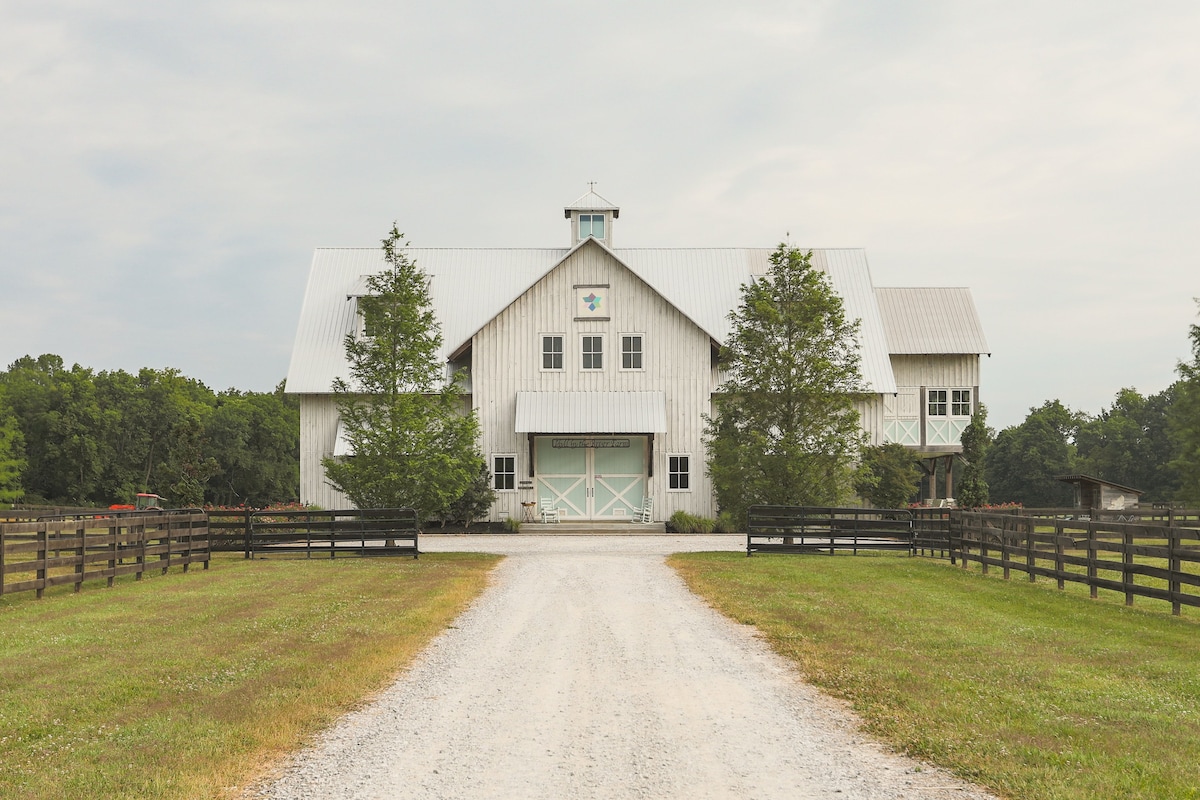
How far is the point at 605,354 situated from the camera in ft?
122

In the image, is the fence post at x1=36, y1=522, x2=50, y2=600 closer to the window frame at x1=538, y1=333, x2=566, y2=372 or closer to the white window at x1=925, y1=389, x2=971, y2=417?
the window frame at x1=538, y1=333, x2=566, y2=372

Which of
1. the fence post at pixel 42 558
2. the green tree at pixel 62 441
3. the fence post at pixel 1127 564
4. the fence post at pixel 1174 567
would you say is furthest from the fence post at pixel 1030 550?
the green tree at pixel 62 441

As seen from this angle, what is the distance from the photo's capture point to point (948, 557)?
24.0 metres

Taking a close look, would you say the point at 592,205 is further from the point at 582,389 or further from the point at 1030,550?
the point at 1030,550

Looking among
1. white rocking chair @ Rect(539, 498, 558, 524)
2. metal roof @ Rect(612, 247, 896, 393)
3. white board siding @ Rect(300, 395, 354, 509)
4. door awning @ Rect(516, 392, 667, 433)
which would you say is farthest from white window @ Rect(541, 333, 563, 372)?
white board siding @ Rect(300, 395, 354, 509)

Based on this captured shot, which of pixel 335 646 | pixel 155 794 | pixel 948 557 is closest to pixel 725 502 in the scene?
pixel 948 557

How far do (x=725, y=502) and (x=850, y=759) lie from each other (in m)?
20.7

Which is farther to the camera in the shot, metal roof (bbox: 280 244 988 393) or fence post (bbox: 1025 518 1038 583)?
metal roof (bbox: 280 244 988 393)

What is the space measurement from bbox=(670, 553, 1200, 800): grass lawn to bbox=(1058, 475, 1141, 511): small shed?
31320mm

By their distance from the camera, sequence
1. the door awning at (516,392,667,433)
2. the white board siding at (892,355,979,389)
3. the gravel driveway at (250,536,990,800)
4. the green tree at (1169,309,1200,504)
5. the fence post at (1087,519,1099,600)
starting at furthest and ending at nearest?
the green tree at (1169,309,1200,504) → the white board siding at (892,355,979,389) → the door awning at (516,392,667,433) → the fence post at (1087,519,1099,600) → the gravel driveway at (250,536,990,800)

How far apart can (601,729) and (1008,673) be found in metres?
4.19

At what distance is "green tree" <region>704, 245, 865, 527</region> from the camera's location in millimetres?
26188

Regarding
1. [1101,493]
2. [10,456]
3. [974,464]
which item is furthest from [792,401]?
[10,456]

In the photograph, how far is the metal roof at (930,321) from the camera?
41.5 m
